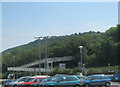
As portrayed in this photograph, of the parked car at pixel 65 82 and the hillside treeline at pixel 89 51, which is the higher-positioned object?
the hillside treeline at pixel 89 51

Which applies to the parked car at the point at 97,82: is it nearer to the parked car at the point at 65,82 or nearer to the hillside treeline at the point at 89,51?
the parked car at the point at 65,82

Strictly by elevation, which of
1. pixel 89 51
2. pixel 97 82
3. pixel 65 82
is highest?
pixel 89 51

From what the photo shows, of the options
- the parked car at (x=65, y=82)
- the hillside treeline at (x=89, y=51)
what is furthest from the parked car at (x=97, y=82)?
the hillside treeline at (x=89, y=51)

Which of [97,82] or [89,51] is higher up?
[89,51]

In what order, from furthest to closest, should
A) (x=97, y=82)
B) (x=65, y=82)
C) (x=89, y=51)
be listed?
1. (x=89, y=51)
2. (x=97, y=82)
3. (x=65, y=82)

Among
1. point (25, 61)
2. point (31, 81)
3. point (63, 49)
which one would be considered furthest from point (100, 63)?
point (31, 81)

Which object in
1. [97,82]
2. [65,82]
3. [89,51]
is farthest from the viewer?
[89,51]

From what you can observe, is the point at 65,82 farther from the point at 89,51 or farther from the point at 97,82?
the point at 89,51

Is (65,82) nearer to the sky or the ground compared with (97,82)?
nearer to the sky

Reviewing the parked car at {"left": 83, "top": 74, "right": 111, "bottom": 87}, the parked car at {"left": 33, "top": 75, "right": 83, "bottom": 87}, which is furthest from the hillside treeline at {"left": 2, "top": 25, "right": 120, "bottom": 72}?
the parked car at {"left": 33, "top": 75, "right": 83, "bottom": 87}

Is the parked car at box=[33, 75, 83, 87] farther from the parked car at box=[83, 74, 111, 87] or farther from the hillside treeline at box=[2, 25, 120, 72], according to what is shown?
the hillside treeline at box=[2, 25, 120, 72]

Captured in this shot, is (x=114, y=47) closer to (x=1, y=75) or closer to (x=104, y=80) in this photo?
(x=1, y=75)

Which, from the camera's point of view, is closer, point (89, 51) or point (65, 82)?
point (65, 82)

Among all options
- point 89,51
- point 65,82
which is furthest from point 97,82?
point 89,51
